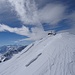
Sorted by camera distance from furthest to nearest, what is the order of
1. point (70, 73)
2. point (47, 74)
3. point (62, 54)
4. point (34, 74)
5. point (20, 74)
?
point (62, 54) < point (20, 74) < point (34, 74) < point (47, 74) < point (70, 73)

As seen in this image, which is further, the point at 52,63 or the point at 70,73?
the point at 52,63

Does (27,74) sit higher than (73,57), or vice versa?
(73,57)

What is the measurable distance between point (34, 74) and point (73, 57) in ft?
15.5

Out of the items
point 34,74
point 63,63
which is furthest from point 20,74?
point 63,63

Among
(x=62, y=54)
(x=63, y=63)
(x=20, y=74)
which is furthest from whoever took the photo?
(x=62, y=54)

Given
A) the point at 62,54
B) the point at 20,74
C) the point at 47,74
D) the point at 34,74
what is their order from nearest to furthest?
1. the point at 47,74
2. the point at 34,74
3. the point at 20,74
4. the point at 62,54

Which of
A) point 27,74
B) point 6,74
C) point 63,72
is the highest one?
point 63,72

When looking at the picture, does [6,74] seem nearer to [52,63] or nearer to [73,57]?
[52,63]

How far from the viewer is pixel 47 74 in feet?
32.7

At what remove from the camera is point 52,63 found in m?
12.0

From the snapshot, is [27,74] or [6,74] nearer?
[27,74]

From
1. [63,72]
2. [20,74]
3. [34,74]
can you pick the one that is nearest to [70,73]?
[63,72]

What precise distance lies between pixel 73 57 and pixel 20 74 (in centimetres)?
599

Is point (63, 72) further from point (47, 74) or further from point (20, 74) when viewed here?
point (20, 74)
